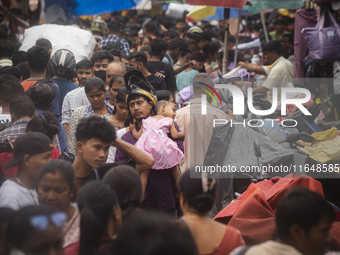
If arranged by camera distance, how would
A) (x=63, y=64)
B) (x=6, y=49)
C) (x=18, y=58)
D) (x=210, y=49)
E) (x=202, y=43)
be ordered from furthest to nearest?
(x=202, y=43) → (x=210, y=49) → (x=6, y=49) → (x=18, y=58) → (x=63, y=64)

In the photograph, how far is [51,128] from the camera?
133 inches

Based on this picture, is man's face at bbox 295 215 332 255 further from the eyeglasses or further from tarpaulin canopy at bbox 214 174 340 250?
the eyeglasses

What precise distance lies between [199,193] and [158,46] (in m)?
4.44

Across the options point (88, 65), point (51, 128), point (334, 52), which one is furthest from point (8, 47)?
point (334, 52)

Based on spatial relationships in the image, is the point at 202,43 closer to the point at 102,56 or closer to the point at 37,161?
the point at 102,56

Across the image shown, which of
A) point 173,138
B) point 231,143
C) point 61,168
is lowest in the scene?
point 231,143

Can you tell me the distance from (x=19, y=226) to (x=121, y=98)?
8.54 feet

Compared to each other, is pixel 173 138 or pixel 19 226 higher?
pixel 19 226

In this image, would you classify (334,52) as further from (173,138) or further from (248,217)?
(248,217)

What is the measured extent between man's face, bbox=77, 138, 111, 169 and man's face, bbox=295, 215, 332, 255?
1.48m

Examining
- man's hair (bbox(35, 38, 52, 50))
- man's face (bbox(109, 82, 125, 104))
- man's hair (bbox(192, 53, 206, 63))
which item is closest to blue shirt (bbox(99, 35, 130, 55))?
man's hair (bbox(192, 53, 206, 63))

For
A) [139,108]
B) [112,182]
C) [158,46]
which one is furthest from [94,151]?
[158,46]

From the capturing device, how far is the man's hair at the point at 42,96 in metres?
3.94

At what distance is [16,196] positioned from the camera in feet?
8.09
